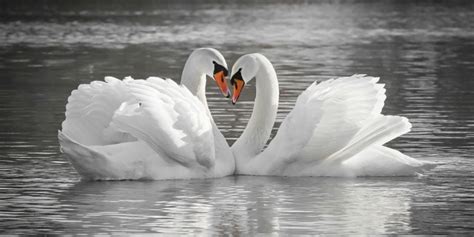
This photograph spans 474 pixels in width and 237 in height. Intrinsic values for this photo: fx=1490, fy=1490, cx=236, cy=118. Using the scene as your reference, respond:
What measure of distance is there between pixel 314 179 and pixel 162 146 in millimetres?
1856

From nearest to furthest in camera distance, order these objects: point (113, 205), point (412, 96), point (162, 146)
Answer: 1. point (113, 205)
2. point (162, 146)
3. point (412, 96)

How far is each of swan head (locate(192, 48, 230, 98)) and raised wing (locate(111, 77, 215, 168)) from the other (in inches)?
36.6

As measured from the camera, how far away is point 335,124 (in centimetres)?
1638

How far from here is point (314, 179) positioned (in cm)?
1659

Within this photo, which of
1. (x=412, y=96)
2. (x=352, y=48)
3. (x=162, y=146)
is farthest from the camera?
(x=352, y=48)

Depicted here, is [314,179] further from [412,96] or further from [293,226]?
[412,96]

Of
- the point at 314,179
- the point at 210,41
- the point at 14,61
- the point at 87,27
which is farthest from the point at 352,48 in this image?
the point at 314,179

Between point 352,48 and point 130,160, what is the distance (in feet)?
93.9

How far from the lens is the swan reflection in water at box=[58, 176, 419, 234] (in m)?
13.2

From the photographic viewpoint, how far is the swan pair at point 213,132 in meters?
15.9

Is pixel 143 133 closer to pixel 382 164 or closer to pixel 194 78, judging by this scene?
pixel 194 78

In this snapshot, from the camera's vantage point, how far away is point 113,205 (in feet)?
47.5

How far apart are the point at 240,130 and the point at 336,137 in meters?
4.31

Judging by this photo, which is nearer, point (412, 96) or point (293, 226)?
point (293, 226)
